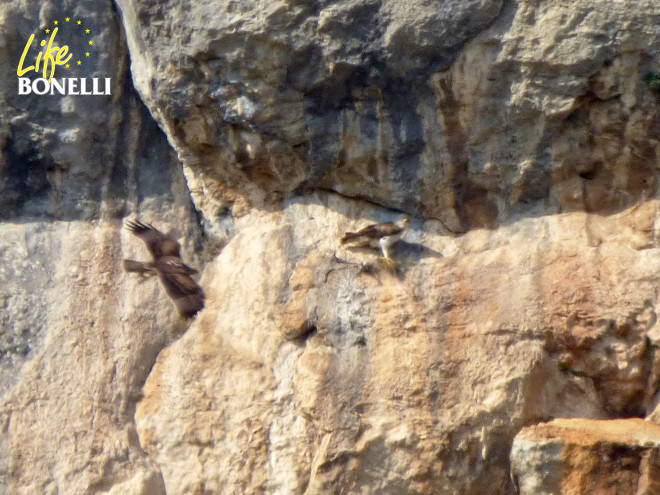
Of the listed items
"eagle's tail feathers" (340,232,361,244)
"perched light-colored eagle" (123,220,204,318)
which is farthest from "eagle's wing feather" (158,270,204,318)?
"eagle's tail feathers" (340,232,361,244)

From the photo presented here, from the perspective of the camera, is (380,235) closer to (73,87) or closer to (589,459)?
(589,459)

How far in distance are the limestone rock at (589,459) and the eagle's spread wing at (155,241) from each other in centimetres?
318

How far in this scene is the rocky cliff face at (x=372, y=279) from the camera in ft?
18.3

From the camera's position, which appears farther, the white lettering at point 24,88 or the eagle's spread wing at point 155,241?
the white lettering at point 24,88

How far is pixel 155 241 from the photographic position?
707cm

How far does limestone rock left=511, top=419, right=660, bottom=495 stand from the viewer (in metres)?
5.06

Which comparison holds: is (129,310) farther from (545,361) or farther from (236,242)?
(545,361)

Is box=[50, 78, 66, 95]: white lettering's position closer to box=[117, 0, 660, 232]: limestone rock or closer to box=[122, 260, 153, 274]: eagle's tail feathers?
box=[117, 0, 660, 232]: limestone rock

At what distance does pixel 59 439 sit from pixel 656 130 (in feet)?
15.4

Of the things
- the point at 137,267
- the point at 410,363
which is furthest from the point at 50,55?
the point at 410,363

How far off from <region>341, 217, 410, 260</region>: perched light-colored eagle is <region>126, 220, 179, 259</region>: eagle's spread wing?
156cm

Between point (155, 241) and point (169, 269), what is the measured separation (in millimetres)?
349

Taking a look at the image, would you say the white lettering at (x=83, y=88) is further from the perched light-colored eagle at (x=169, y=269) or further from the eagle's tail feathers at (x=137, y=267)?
the eagle's tail feathers at (x=137, y=267)

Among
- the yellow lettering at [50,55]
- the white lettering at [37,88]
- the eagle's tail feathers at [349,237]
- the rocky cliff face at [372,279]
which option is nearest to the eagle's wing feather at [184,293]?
the rocky cliff face at [372,279]
